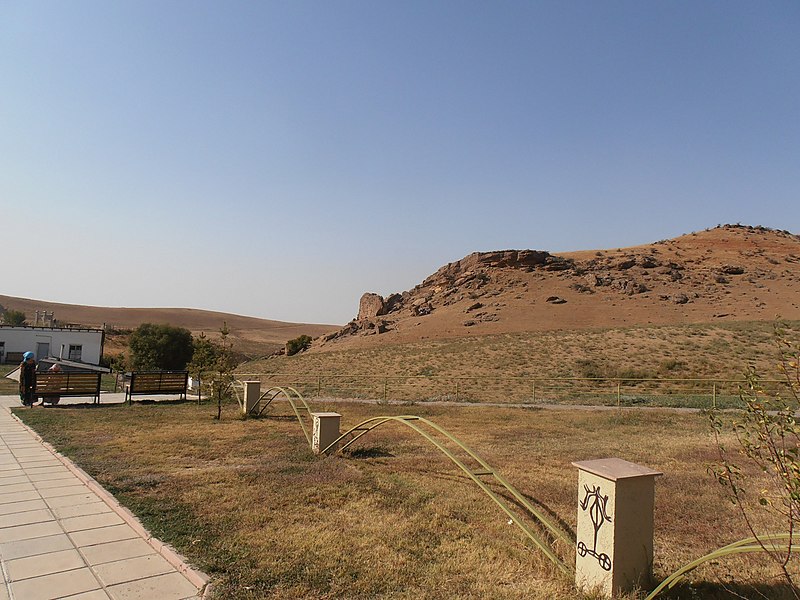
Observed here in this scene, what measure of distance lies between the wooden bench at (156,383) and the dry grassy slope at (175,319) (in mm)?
67814

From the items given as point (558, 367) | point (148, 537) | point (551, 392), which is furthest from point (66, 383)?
point (558, 367)

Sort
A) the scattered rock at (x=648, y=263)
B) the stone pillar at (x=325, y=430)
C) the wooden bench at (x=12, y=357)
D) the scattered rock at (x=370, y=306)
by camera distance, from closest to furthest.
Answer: the stone pillar at (x=325, y=430), the wooden bench at (x=12, y=357), the scattered rock at (x=648, y=263), the scattered rock at (x=370, y=306)

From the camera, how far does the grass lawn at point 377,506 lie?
3.86 m

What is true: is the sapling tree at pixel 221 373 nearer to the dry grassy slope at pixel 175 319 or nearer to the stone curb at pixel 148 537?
the stone curb at pixel 148 537

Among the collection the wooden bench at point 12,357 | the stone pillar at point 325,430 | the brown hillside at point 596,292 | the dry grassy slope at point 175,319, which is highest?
the brown hillside at point 596,292

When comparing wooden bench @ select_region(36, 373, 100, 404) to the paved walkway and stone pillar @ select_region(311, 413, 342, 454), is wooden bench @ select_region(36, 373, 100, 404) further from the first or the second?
stone pillar @ select_region(311, 413, 342, 454)

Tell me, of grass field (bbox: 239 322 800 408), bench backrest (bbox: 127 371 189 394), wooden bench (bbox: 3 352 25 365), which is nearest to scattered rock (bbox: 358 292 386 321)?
grass field (bbox: 239 322 800 408)

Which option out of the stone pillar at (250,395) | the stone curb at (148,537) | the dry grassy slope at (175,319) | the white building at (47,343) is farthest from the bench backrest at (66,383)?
the dry grassy slope at (175,319)

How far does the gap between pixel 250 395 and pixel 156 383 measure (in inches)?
223

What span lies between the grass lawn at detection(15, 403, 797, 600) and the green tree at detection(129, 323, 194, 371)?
31796 mm

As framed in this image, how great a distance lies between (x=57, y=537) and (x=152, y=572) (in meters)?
1.48

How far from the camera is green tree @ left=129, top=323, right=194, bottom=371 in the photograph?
40.6 meters

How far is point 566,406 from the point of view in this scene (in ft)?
55.9

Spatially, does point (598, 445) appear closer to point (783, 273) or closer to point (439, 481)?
point (439, 481)
